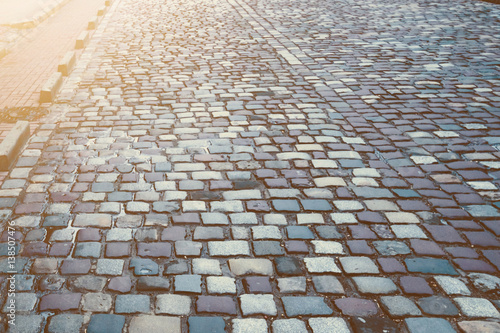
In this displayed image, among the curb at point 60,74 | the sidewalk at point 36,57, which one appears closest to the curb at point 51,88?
the curb at point 60,74

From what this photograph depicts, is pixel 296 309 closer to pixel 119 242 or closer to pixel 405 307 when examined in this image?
pixel 405 307

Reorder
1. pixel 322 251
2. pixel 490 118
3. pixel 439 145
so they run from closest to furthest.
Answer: pixel 322 251, pixel 439 145, pixel 490 118

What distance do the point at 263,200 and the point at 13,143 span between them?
2.55 meters

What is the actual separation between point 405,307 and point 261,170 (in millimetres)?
1920

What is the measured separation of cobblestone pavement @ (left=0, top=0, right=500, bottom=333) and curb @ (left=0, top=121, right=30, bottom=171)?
0.12 metres

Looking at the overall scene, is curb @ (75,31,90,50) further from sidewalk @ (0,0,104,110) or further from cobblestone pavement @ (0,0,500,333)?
cobblestone pavement @ (0,0,500,333)

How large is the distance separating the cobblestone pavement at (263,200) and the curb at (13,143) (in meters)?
0.12

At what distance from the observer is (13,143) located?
14.8ft

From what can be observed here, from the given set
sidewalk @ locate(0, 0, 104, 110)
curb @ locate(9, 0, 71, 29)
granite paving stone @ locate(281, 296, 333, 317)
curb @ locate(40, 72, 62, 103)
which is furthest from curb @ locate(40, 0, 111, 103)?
granite paving stone @ locate(281, 296, 333, 317)

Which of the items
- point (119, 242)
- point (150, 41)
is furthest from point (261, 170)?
point (150, 41)

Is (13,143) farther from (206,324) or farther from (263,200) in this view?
(206,324)

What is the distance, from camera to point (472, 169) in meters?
4.21

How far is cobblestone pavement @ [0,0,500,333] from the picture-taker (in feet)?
8.62

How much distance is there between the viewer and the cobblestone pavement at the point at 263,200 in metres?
2.63
